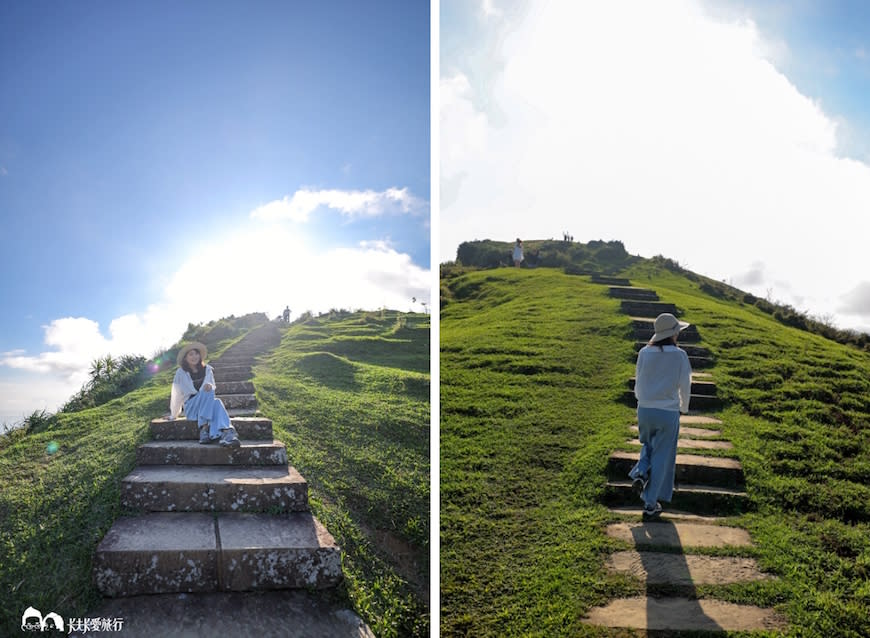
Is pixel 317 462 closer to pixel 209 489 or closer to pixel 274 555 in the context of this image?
pixel 209 489

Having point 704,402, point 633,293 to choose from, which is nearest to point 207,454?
point 704,402

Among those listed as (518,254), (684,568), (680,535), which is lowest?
(684,568)

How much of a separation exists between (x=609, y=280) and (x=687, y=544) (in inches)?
180

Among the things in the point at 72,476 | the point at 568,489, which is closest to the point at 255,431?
the point at 72,476

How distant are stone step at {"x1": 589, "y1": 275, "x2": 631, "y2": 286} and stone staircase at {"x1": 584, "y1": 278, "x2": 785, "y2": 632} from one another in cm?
313

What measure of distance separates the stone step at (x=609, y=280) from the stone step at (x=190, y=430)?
4.97m

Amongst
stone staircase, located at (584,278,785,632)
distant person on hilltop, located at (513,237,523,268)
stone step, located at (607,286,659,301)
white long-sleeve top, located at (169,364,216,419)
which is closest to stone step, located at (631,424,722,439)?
stone staircase, located at (584,278,785,632)

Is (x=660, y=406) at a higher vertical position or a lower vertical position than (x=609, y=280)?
lower

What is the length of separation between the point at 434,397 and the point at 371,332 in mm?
844

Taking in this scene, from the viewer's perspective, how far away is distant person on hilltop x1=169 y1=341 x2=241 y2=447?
368cm

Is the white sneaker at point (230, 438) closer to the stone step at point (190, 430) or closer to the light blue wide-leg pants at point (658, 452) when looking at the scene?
the stone step at point (190, 430)

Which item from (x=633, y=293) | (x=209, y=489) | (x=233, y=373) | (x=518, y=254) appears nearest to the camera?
(x=209, y=489)

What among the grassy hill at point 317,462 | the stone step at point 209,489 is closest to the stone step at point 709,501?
the grassy hill at point 317,462

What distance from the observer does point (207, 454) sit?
3570mm
